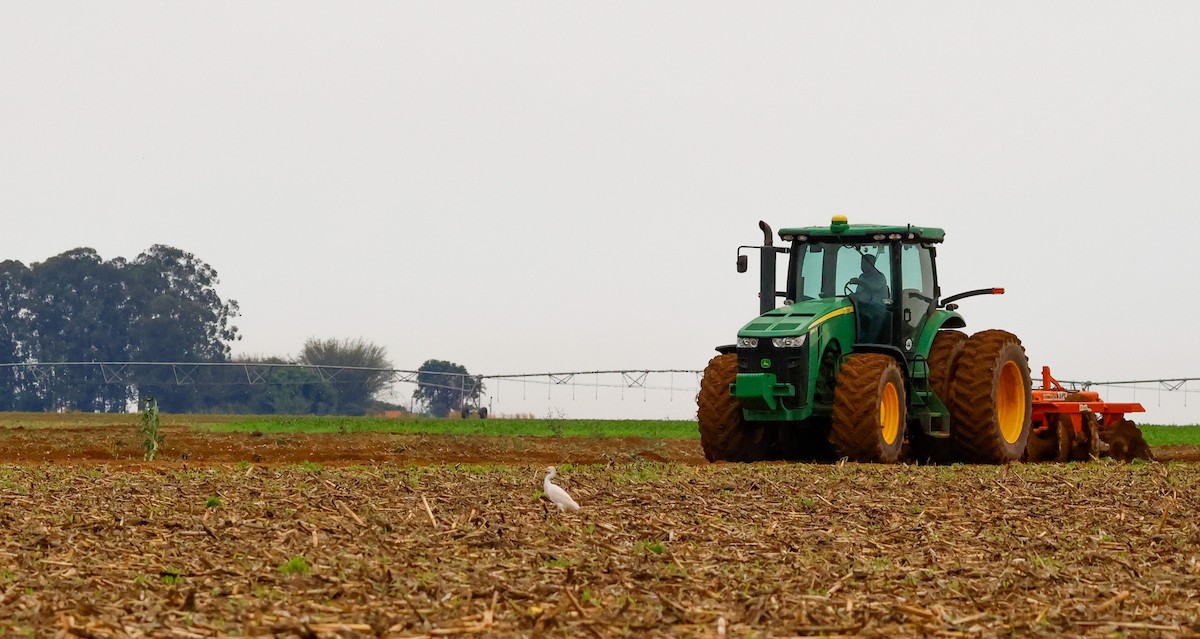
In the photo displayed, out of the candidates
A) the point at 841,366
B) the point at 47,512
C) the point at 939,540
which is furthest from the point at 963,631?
the point at 841,366

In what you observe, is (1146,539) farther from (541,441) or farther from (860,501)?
(541,441)

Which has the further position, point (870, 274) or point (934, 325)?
point (934, 325)

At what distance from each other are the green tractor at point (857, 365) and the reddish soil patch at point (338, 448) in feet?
6.91

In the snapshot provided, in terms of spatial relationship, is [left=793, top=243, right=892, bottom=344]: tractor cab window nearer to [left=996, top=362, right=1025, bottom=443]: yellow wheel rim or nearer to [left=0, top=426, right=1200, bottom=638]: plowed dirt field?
[left=996, top=362, right=1025, bottom=443]: yellow wheel rim

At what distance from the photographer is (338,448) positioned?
76.8 feet

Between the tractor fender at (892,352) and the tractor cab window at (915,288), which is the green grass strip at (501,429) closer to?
the tractor cab window at (915,288)

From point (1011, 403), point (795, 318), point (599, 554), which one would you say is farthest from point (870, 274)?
point (599, 554)

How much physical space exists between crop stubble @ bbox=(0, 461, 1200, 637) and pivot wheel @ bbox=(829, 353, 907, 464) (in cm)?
217

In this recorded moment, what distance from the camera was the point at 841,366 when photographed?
651 inches

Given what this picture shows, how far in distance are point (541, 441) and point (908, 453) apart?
9.73m

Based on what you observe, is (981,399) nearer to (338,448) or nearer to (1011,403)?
Answer: (1011,403)

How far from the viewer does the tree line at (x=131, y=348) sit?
91750 millimetres

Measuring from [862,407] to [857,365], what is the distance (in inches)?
19.6

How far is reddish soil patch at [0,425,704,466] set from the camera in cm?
2012
